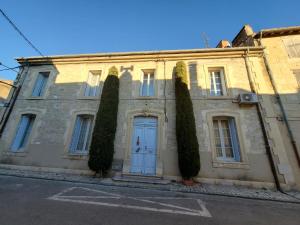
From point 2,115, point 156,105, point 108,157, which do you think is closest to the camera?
point 108,157

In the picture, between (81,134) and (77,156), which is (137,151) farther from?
(81,134)

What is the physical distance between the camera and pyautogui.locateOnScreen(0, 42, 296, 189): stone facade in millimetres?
5914

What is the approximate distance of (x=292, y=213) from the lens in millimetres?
3342

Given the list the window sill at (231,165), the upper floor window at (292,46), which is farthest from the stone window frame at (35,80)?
the upper floor window at (292,46)

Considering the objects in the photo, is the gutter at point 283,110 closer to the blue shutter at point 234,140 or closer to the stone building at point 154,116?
the stone building at point 154,116

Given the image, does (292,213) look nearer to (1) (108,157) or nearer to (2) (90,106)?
(1) (108,157)

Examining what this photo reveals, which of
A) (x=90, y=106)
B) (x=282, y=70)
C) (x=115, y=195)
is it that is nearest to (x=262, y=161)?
(x=282, y=70)

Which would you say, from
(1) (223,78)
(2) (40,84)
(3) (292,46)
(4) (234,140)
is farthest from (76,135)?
(3) (292,46)

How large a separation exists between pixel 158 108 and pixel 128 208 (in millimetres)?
4614

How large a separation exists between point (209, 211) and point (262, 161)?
401cm

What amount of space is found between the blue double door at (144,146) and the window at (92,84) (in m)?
2.96

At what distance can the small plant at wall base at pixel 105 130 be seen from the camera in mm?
6004

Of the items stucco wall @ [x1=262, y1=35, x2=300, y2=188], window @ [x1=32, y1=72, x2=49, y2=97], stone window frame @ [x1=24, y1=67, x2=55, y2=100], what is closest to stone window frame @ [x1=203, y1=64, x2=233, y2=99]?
stucco wall @ [x1=262, y1=35, x2=300, y2=188]

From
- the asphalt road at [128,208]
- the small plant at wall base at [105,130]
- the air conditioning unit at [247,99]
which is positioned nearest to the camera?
the asphalt road at [128,208]
